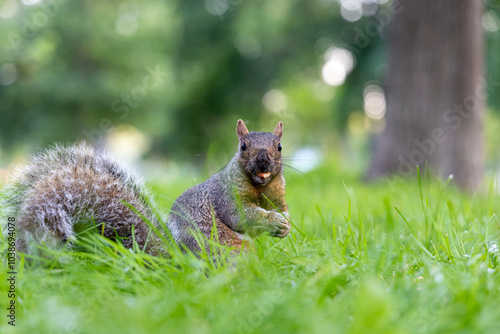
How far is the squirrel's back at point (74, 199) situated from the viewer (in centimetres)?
141

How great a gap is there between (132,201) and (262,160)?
47cm

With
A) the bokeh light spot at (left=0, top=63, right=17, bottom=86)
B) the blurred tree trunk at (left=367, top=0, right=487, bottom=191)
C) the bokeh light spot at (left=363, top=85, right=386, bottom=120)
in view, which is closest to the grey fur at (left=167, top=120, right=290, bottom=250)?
the blurred tree trunk at (left=367, top=0, right=487, bottom=191)

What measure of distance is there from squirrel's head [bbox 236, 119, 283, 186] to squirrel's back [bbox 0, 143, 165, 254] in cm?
34

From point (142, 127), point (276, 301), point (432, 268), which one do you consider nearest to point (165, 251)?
point (276, 301)

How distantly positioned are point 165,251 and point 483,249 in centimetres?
116

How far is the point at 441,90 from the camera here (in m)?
4.64

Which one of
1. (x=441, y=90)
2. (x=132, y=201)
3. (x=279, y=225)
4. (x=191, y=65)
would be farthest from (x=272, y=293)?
(x=191, y=65)

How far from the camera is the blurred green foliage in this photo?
6793 millimetres

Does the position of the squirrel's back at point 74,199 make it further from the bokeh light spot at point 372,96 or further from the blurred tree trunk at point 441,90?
the bokeh light spot at point 372,96

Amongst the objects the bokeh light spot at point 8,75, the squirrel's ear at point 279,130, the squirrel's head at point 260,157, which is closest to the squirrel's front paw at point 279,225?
the squirrel's head at point 260,157

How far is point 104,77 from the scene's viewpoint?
976 cm

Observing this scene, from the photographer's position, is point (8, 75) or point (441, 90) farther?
point (8, 75)

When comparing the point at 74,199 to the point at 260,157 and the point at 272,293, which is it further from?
the point at 272,293

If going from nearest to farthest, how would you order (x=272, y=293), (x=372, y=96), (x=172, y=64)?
(x=272, y=293)
(x=372, y=96)
(x=172, y=64)
